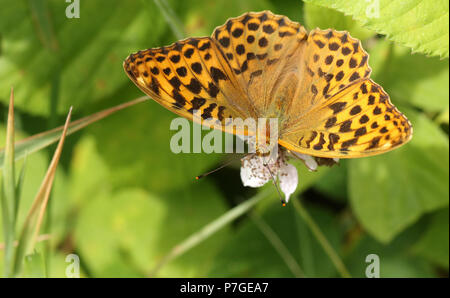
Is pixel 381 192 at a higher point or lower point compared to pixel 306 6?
lower

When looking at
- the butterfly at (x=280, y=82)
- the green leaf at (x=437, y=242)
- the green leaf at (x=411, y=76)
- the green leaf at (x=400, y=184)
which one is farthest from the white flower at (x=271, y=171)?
the green leaf at (x=437, y=242)

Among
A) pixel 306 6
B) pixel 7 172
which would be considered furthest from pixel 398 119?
→ pixel 7 172

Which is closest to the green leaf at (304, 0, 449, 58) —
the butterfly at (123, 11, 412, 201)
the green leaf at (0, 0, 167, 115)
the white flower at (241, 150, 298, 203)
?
the butterfly at (123, 11, 412, 201)

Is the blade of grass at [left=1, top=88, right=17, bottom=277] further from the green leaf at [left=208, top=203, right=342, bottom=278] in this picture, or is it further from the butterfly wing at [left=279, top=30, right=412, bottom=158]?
the green leaf at [left=208, top=203, right=342, bottom=278]

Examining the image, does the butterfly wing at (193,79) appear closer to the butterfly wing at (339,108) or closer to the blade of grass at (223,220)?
the butterfly wing at (339,108)

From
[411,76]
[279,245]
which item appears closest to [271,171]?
[279,245]
